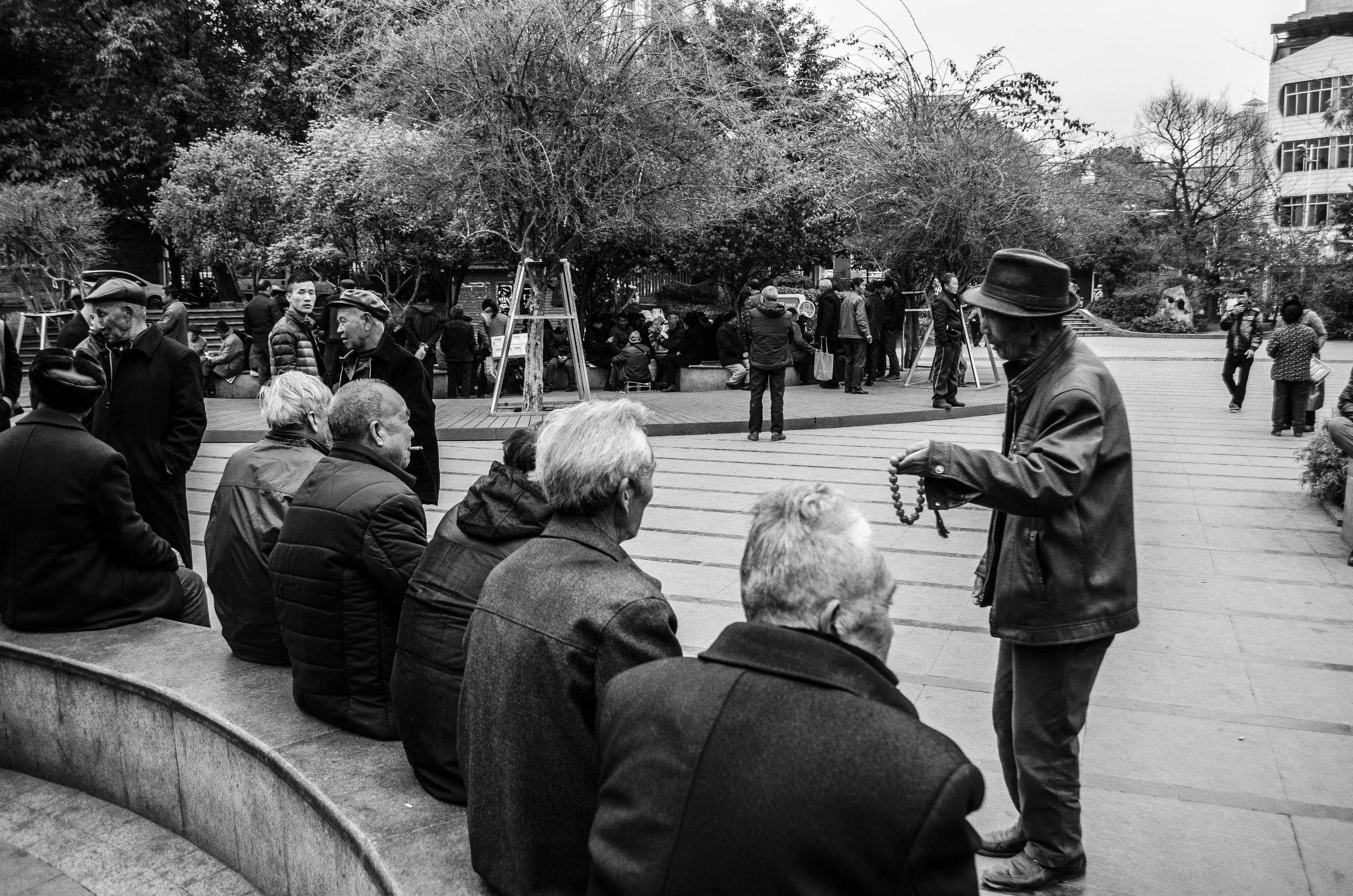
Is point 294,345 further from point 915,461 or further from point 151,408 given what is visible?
point 915,461

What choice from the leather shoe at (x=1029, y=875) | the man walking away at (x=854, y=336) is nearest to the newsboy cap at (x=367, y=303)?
the leather shoe at (x=1029, y=875)

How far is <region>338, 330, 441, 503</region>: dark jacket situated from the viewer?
5754 millimetres

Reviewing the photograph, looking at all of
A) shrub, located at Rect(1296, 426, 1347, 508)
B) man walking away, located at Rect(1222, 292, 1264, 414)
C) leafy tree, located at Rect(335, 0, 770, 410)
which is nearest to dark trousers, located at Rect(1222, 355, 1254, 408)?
man walking away, located at Rect(1222, 292, 1264, 414)

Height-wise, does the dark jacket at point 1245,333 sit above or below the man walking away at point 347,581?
above

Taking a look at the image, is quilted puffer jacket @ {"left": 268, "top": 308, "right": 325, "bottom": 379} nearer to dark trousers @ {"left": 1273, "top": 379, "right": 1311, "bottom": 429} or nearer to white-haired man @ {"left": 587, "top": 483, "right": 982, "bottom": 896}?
white-haired man @ {"left": 587, "top": 483, "right": 982, "bottom": 896}

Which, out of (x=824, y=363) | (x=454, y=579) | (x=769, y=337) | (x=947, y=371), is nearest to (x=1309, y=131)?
(x=824, y=363)

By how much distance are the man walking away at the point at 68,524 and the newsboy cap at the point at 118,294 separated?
3.31ft

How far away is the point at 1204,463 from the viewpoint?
1093cm

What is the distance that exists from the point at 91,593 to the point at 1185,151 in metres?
49.9

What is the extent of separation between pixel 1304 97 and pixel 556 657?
238ft

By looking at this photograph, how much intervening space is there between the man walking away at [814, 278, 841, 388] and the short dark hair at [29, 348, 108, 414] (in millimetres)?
13631

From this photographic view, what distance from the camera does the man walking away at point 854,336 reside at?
16.9 meters

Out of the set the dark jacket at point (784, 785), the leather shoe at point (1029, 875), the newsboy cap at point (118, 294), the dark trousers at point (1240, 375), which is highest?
the newsboy cap at point (118, 294)

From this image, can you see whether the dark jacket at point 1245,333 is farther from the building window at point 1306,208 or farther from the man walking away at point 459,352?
the building window at point 1306,208
